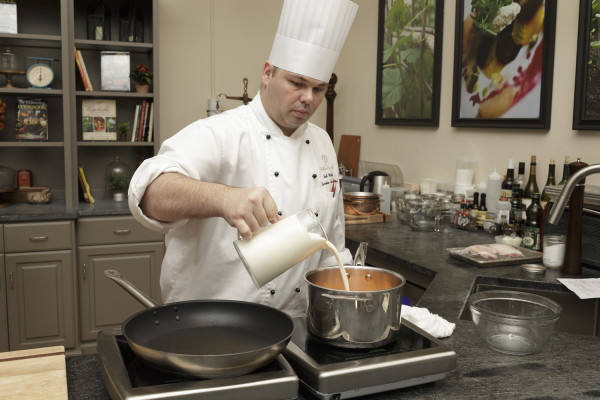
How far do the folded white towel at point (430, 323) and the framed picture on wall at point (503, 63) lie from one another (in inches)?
69.5

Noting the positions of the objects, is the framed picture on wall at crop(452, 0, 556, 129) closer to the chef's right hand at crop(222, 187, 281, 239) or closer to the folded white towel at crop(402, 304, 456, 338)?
the folded white towel at crop(402, 304, 456, 338)

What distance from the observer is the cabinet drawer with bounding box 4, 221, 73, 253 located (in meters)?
3.28

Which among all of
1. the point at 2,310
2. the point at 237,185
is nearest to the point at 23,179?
the point at 2,310

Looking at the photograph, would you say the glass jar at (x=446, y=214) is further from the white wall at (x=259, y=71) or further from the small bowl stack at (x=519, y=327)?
the small bowl stack at (x=519, y=327)

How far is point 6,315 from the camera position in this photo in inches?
131

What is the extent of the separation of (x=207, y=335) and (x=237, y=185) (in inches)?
29.1

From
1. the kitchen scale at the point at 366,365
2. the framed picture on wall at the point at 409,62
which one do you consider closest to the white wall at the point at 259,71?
the framed picture on wall at the point at 409,62

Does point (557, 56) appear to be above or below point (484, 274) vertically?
above

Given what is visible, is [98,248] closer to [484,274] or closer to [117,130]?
[117,130]

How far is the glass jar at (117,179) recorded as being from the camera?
3857 millimetres

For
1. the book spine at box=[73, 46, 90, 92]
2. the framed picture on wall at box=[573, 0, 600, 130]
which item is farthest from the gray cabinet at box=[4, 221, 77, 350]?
the framed picture on wall at box=[573, 0, 600, 130]

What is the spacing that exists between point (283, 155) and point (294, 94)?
21 centimetres

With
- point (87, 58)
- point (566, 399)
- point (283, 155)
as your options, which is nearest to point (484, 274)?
point (283, 155)

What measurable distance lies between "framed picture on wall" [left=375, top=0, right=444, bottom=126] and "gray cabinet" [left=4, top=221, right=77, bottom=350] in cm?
225
